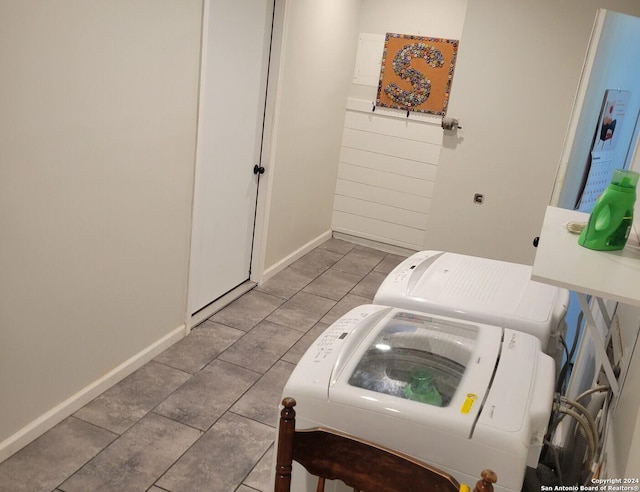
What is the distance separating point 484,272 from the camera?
2359mm

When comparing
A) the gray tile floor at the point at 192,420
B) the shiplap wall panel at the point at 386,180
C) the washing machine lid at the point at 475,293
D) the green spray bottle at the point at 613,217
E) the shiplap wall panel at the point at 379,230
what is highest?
the green spray bottle at the point at 613,217

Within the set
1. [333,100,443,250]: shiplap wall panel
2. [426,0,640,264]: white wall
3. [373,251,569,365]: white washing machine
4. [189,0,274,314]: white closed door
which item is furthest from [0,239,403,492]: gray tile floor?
[333,100,443,250]: shiplap wall panel

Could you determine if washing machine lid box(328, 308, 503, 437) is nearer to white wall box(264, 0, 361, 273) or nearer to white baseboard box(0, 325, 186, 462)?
white baseboard box(0, 325, 186, 462)

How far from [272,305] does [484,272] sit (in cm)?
189

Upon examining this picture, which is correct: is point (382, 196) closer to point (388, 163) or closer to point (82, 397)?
point (388, 163)

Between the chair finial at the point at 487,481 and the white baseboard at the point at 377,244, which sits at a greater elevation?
the chair finial at the point at 487,481

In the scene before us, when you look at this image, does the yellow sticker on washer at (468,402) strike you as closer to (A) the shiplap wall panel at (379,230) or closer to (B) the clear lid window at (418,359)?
(B) the clear lid window at (418,359)

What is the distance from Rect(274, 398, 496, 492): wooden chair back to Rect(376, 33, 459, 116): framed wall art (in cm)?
395

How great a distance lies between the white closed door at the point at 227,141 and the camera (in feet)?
10.6

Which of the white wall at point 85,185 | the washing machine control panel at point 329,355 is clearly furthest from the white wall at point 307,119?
the washing machine control panel at point 329,355

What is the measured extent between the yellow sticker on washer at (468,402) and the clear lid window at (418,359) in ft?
0.14

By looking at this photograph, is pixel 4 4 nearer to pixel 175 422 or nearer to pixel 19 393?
pixel 19 393

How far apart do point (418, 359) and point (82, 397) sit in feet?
5.48

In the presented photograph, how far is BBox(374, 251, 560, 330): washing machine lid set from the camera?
79.2 inches
